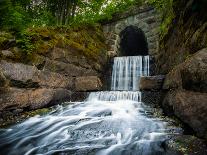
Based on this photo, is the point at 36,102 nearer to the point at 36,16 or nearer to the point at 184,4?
the point at 184,4

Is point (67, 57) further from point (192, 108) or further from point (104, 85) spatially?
point (192, 108)

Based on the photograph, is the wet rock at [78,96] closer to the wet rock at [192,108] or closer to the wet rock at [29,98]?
the wet rock at [29,98]

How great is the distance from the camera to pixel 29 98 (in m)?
8.49

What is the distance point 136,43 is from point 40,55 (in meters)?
9.96

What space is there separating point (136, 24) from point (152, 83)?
7.78 metres

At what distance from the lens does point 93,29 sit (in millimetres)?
15094

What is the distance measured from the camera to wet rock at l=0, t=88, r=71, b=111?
25.4 ft

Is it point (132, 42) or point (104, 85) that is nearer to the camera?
point (104, 85)

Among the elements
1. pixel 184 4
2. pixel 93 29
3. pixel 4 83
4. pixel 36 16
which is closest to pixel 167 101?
pixel 184 4

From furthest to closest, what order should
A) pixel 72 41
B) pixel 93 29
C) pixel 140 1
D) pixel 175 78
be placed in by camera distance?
1. pixel 140 1
2. pixel 93 29
3. pixel 72 41
4. pixel 175 78

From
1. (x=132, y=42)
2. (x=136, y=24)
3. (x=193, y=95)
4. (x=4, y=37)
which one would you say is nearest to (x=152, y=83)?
(x=193, y=95)

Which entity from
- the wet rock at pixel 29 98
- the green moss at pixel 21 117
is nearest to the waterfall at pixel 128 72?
the wet rock at pixel 29 98

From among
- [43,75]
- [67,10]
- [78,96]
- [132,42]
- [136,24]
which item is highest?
[67,10]

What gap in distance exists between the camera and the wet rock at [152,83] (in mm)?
8492
